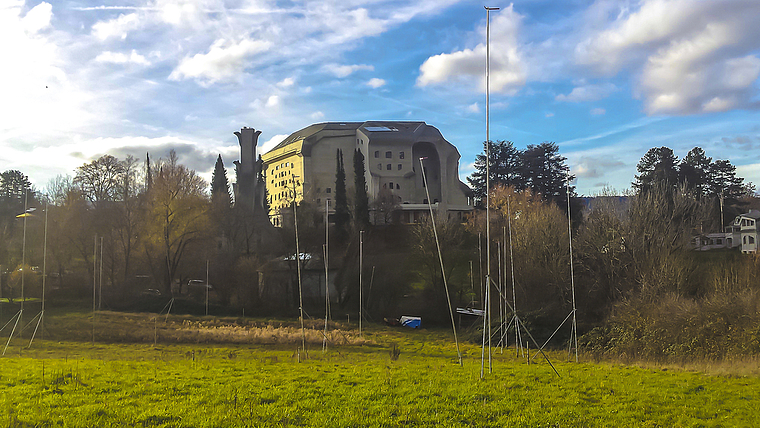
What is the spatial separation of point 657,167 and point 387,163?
125ft

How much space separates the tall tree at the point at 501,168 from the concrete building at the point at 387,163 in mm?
5935

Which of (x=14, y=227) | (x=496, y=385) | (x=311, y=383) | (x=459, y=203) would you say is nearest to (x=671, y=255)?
(x=496, y=385)

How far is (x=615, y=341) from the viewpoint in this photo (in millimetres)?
29141

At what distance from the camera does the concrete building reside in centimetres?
8488

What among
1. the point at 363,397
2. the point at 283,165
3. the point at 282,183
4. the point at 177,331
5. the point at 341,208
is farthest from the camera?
the point at 282,183

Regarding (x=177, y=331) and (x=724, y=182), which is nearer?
(x=177, y=331)

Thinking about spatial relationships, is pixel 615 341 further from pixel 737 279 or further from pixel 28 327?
pixel 28 327

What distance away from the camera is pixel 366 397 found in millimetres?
10852

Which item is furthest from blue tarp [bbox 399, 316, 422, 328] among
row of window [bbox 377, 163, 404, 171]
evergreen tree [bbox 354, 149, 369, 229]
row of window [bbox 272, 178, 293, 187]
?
row of window [bbox 272, 178, 293, 187]

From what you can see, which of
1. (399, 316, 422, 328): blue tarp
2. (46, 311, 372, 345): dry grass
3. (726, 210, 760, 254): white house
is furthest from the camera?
(726, 210, 760, 254): white house

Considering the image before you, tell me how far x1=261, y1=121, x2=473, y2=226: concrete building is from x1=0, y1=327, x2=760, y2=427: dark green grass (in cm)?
6547

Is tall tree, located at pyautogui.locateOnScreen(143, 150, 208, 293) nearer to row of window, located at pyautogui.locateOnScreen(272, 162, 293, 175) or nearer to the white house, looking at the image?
row of window, located at pyautogui.locateOnScreen(272, 162, 293, 175)

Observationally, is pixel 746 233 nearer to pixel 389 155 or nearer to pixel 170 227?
pixel 389 155

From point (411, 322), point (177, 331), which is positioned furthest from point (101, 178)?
point (411, 322)
